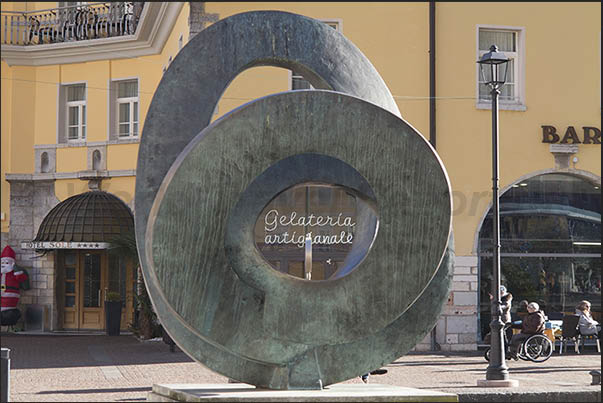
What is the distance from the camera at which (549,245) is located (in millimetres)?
23625

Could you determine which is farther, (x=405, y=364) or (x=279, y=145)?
(x=405, y=364)

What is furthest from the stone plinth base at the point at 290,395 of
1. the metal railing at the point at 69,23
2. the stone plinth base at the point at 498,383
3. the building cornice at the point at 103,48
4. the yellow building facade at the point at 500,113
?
the metal railing at the point at 69,23

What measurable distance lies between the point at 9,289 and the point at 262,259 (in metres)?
19.1

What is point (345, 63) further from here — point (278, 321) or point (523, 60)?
point (523, 60)

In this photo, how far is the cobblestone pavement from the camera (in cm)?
1449

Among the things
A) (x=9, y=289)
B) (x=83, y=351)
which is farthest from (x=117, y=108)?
(x=83, y=351)

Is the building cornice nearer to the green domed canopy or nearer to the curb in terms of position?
the green domed canopy

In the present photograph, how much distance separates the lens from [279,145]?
10.1 meters

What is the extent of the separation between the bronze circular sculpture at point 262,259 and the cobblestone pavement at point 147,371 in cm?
366

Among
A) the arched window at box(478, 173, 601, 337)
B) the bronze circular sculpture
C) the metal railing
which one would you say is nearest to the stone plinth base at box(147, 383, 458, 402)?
the bronze circular sculpture

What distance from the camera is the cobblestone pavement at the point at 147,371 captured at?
14.5 m

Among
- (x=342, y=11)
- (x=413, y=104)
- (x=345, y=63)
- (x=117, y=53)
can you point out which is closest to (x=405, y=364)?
(x=413, y=104)

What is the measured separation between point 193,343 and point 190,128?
6.70 feet

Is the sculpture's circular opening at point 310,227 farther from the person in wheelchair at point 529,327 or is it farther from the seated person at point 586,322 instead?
the seated person at point 586,322
